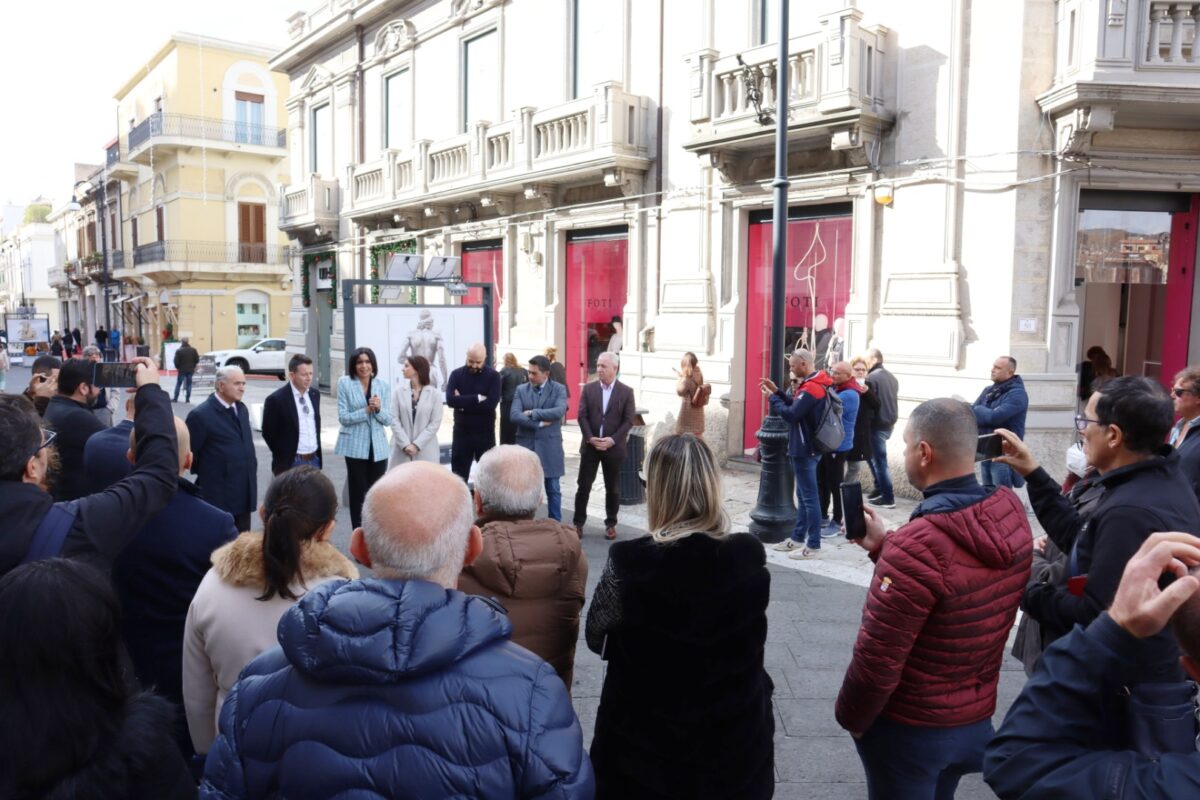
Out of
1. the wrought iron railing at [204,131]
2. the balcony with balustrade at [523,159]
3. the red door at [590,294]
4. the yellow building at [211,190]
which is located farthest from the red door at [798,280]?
the wrought iron railing at [204,131]

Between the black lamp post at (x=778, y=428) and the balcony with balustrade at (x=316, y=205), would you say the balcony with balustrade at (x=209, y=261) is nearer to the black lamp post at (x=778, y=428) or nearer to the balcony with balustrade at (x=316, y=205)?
the balcony with balustrade at (x=316, y=205)

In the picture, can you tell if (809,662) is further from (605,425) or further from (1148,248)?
(1148,248)

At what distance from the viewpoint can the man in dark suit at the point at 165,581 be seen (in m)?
3.01

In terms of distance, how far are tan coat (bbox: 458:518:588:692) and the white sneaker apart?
5.00 meters

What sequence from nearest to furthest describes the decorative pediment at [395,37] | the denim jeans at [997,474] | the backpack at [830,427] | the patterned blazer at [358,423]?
the patterned blazer at [358,423], the backpack at [830,427], the denim jeans at [997,474], the decorative pediment at [395,37]

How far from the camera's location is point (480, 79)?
1680cm

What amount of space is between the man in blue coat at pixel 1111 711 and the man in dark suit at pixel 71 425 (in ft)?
15.7

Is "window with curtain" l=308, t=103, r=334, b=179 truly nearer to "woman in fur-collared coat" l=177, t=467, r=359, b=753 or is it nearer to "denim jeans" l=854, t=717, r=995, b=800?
"woman in fur-collared coat" l=177, t=467, r=359, b=753

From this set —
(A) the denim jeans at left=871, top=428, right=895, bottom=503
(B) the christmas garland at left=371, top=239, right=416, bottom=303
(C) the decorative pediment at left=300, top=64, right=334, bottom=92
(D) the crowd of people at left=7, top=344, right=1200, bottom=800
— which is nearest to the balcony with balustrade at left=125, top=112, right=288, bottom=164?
(C) the decorative pediment at left=300, top=64, right=334, bottom=92

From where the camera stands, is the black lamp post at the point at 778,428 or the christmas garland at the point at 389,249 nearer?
the black lamp post at the point at 778,428

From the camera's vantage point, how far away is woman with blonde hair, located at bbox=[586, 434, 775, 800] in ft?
7.80

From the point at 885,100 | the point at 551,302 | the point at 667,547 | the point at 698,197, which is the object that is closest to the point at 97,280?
the point at 551,302

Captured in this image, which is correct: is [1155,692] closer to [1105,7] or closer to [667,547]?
[667,547]

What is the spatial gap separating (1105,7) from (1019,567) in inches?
325
